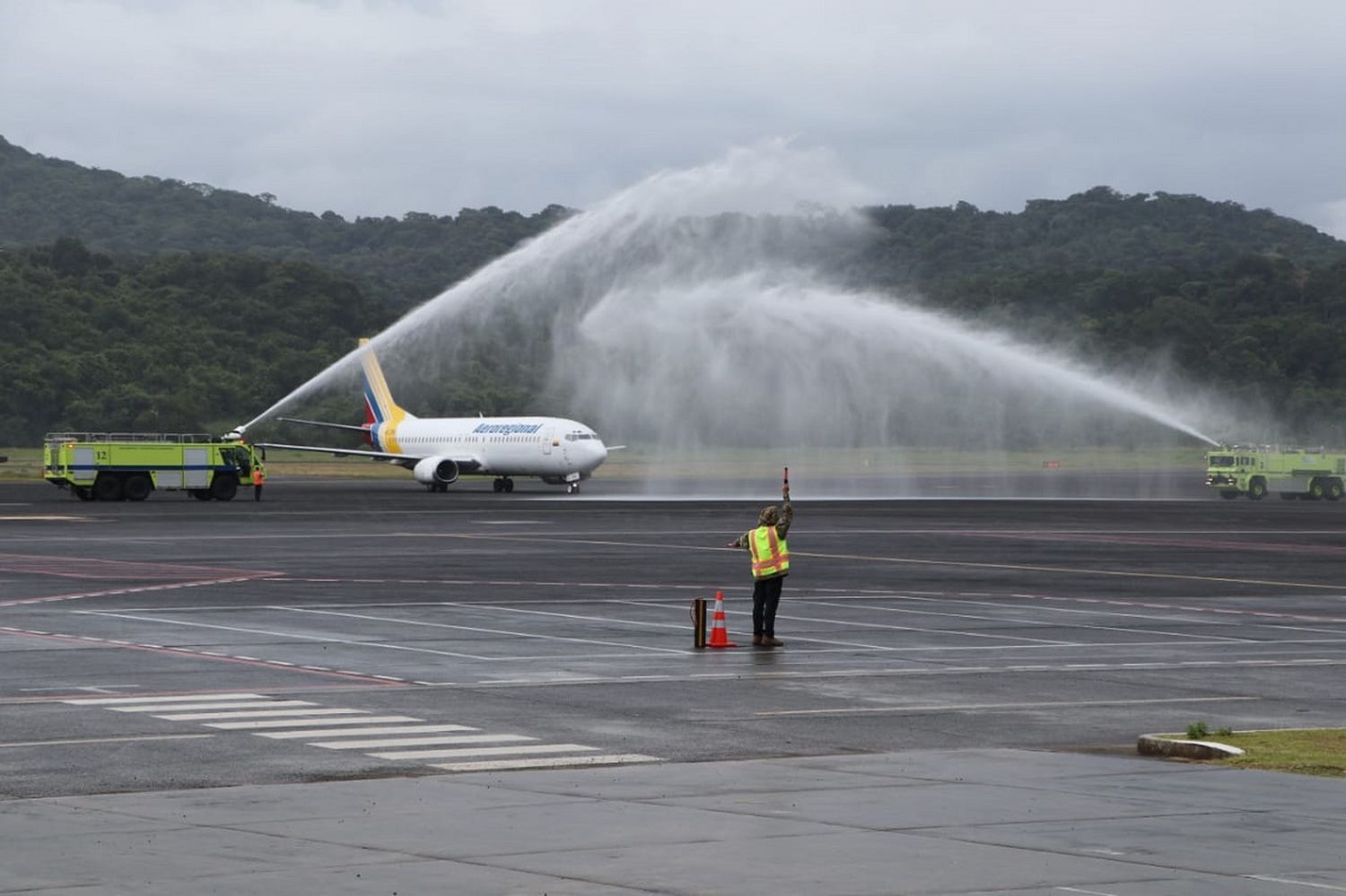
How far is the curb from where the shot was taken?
1852 cm

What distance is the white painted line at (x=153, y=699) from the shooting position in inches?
Answer: 878

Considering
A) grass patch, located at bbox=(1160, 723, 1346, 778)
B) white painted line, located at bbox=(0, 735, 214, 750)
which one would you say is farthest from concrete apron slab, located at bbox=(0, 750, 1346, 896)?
white painted line, located at bbox=(0, 735, 214, 750)

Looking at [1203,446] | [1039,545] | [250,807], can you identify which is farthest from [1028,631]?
[1203,446]

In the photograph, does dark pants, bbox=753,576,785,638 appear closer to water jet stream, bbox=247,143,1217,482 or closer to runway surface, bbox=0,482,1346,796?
runway surface, bbox=0,482,1346,796

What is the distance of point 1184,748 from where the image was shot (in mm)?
18703

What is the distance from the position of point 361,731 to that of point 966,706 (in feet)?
23.5

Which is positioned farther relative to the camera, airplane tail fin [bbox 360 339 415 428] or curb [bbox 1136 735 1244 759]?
airplane tail fin [bbox 360 339 415 428]

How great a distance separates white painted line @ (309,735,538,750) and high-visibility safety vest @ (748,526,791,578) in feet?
34.9

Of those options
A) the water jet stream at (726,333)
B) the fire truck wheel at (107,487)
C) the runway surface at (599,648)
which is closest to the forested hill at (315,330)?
the water jet stream at (726,333)

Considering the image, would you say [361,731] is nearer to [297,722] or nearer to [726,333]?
[297,722]

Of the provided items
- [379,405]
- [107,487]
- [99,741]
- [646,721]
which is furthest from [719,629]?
[379,405]

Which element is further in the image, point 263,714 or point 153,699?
point 153,699

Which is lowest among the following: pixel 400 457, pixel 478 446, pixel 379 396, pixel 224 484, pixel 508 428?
pixel 224 484

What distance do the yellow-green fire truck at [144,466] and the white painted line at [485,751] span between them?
6941cm
